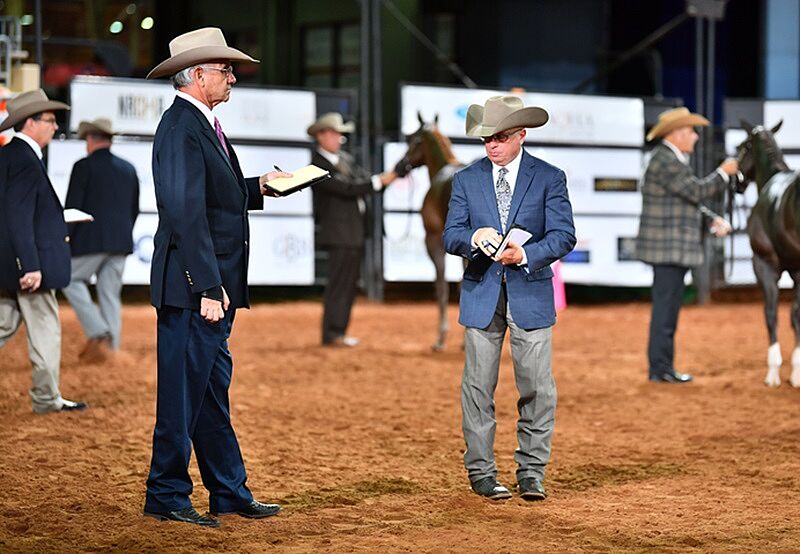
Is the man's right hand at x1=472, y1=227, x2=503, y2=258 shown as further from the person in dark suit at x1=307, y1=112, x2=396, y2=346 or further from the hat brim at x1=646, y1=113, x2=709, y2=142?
the person in dark suit at x1=307, y1=112, x2=396, y2=346

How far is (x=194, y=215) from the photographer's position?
15.7 ft

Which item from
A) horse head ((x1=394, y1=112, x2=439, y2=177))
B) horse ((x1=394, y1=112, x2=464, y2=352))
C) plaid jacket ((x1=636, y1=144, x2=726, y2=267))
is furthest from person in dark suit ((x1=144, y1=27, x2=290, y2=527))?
horse head ((x1=394, y1=112, x2=439, y2=177))

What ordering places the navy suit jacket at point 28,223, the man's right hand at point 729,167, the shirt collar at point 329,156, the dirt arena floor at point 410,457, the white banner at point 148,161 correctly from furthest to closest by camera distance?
1. the white banner at point 148,161
2. the shirt collar at point 329,156
3. the man's right hand at point 729,167
4. the navy suit jacket at point 28,223
5. the dirt arena floor at point 410,457

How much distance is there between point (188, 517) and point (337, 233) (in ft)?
22.6

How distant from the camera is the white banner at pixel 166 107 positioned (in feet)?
46.5

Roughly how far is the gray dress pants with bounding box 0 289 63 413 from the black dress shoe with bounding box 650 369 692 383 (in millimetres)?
4569

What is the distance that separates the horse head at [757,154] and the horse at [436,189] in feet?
8.81

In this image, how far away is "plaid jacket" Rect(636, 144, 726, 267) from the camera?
927cm

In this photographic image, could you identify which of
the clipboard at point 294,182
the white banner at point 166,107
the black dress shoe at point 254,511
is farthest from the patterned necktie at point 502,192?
the white banner at point 166,107

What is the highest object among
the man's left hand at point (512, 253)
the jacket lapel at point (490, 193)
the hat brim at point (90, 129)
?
the hat brim at point (90, 129)

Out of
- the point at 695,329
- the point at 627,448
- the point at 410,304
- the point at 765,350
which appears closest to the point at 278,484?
the point at 627,448

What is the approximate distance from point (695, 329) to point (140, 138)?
22.6ft

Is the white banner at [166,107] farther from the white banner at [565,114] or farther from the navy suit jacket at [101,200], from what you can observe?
the navy suit jacket at [101,200]

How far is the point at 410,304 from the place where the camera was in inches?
659
